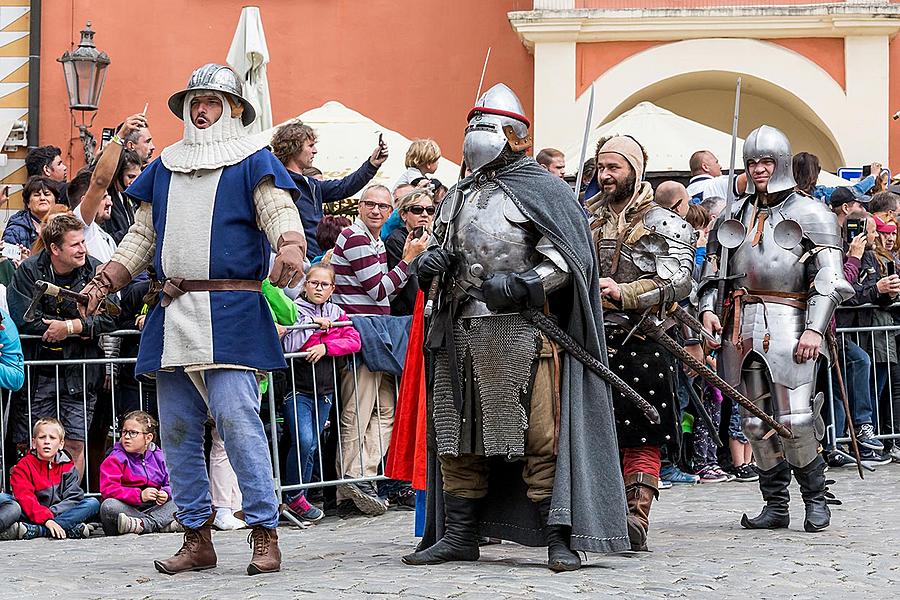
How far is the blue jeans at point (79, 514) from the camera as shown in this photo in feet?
25.1

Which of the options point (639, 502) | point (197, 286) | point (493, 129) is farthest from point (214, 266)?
point (639, 502)

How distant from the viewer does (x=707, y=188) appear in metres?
10.4

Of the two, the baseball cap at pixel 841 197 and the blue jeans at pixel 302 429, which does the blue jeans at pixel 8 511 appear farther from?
the baseball cap at pixel 841 197

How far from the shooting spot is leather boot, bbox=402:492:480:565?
5977 millimetres

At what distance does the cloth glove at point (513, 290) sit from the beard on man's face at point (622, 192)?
97cm

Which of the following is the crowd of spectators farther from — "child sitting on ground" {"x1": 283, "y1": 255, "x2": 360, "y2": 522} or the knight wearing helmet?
the knight wearing helmet

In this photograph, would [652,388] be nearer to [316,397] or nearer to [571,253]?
[571,253]

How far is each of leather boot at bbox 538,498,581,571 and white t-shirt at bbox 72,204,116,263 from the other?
3348 mm

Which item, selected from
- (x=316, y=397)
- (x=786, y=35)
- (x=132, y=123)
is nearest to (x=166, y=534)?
(x=316, y=397)

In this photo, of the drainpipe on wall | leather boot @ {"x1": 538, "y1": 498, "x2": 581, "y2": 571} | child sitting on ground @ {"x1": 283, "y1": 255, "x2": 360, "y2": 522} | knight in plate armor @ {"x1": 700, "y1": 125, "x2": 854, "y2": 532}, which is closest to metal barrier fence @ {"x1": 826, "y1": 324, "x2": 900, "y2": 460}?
knight in plate armor @ {"x1": 700, "y1": 125, "x2": 854, "y2": 532}

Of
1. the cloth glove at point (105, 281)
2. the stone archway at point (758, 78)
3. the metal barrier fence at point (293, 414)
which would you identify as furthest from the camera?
the stone archway at point (758, 78)

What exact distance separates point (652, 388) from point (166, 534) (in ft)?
8.55

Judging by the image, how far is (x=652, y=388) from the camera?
6.53 metres

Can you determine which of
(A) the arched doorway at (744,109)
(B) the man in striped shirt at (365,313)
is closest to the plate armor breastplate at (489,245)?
(B) the man in striped shirt at (365,313)
